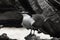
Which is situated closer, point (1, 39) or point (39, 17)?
point (39, 17)

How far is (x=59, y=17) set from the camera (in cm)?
60

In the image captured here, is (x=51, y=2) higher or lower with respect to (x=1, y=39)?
lower

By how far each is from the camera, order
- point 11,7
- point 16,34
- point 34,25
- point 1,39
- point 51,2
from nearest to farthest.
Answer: point 51,2, point 34,25, point 1,39, point 16,34, point 11,7

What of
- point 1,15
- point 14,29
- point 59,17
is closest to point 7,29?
point 14,29

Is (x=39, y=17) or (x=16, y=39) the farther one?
(x=16, y=39)

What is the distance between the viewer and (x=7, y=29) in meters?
1.61

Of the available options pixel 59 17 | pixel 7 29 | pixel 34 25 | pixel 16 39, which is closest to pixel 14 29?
pixel 7 29

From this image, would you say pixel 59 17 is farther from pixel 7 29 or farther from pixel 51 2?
pixel 7 29

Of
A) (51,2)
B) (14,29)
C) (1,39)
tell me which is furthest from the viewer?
(14,29)

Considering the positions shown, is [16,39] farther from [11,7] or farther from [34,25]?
[34,25]

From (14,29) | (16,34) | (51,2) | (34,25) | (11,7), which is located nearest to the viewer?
(51,2)

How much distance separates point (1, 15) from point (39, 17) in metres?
1.24

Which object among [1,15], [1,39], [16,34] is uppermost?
[1,15]

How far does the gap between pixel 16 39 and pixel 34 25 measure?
69 centimetres
